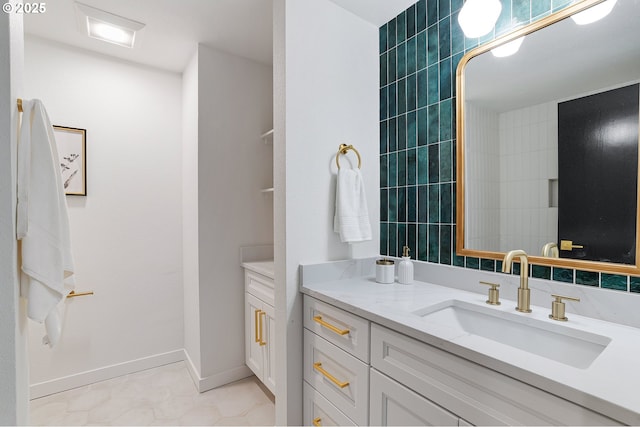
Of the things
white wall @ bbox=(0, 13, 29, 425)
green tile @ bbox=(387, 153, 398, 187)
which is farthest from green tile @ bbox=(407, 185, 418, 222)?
white wall @ bbox=(0, 13, 29, 425)

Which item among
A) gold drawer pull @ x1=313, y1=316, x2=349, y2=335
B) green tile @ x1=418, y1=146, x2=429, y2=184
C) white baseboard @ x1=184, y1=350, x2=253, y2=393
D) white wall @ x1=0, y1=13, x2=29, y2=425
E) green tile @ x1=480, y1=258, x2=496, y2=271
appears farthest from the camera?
white baseboard @ x1=184, y1=350, x2=253, y2=393

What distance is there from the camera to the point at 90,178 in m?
2.12

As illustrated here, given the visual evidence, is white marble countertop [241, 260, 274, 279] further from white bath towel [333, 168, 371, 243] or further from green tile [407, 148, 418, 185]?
green tile [407, 148, 418, 185]

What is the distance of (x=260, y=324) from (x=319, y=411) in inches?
28.0

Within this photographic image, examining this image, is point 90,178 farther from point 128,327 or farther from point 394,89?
point 394,89

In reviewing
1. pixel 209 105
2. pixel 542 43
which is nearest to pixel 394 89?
pixel 542 43

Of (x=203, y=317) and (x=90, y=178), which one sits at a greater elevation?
(x=90, y=178)

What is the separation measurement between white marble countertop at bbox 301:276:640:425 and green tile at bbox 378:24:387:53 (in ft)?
4.41

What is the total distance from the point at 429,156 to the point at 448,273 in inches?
22.5

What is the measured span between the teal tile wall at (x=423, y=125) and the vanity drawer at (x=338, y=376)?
65 centimetres

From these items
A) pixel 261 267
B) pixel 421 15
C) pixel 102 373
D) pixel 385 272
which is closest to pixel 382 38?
pixel 421 15

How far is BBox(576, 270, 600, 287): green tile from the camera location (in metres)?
1.02

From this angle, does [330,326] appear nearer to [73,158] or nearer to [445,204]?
[445,204]

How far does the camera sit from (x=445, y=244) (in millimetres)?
1449
